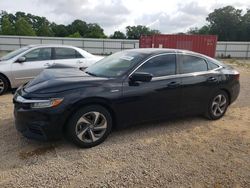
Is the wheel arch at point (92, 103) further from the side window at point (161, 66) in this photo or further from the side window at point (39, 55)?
the side window at point (39, 55)

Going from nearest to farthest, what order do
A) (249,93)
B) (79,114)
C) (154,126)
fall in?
(79,114)
(154,126)
(249,93)

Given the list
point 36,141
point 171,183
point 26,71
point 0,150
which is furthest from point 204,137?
point 26,71

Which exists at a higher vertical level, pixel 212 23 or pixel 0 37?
pixel 212 23

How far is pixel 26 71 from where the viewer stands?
724 centimetres

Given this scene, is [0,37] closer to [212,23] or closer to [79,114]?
[79,114]

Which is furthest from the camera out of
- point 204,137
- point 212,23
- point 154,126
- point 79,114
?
point 212,23

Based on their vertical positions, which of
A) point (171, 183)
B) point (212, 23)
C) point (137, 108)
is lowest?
point (171, 183)

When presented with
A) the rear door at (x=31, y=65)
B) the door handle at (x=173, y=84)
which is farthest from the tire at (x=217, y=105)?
the rear door at (x=31, y=65)

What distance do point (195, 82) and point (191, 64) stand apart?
14.3 inches

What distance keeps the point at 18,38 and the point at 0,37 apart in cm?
178

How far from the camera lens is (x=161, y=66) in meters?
4.63

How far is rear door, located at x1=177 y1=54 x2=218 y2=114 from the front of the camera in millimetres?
4809

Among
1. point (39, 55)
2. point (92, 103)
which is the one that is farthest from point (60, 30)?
point (92, 103)

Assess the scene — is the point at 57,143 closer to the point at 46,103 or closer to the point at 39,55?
the point at 46,103
